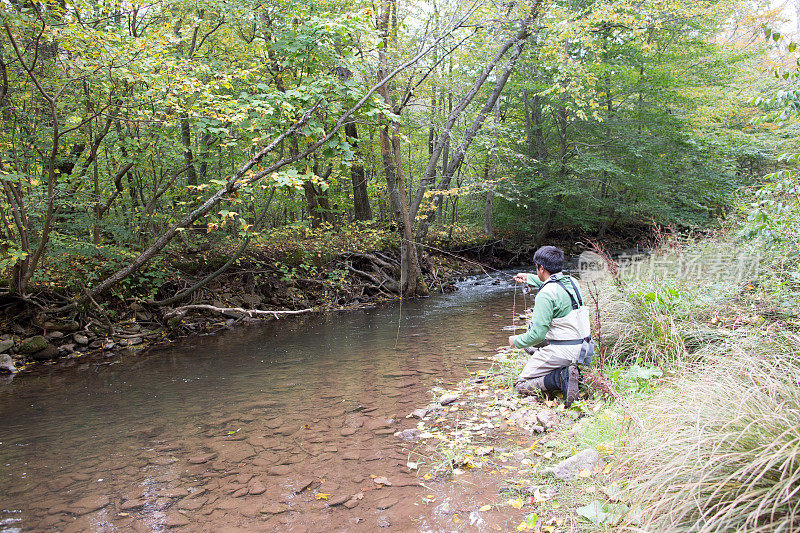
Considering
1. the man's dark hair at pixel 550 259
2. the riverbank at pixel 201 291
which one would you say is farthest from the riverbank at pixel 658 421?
the riverbank at pixel 201 291

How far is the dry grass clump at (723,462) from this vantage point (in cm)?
175

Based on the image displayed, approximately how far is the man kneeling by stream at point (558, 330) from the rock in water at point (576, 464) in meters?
1.14

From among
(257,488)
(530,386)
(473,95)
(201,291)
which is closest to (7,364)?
(201,291)

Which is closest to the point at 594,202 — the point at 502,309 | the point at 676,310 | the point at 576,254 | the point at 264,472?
the point at 576,254

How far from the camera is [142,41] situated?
590cm

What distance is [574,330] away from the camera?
160 inches

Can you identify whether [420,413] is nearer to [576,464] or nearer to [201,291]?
[576,464]

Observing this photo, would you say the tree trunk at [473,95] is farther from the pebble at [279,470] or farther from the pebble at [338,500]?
the pebble at [338,500]

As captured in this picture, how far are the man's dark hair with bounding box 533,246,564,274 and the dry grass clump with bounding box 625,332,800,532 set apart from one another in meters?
1.74

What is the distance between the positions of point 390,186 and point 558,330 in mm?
8481

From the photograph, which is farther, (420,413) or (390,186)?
(390,186)

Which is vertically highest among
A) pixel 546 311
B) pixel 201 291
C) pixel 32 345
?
pixel 546 311

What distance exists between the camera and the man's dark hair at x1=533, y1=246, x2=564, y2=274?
4.15 m

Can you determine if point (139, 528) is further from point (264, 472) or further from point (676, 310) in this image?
point (676, 310)
